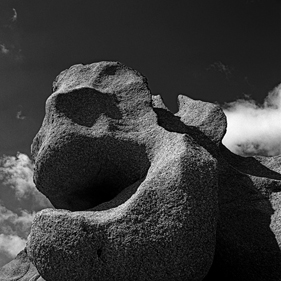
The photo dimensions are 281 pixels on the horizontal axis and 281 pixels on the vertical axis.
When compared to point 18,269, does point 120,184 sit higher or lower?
lower

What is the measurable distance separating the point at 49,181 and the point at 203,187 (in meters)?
2.58

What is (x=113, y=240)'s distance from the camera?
5207mm

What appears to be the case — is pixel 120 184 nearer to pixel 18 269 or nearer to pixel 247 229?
pixel 247 229

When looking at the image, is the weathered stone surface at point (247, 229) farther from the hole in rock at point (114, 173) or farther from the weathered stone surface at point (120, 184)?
the hole in rock at point (114, 173)

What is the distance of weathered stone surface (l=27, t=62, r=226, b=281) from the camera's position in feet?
16.8

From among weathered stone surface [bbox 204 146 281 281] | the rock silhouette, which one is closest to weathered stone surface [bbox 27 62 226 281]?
the rock silhouette

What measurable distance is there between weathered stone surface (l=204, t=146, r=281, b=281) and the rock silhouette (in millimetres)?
16

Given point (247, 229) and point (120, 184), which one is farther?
point (120, 184)

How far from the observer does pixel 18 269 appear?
962cm

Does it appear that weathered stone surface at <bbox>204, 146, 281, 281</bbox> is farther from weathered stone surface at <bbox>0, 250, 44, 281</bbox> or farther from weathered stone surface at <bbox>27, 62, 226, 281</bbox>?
weathered stone surface at <bbox>0, 250, 44, 281</bbox>

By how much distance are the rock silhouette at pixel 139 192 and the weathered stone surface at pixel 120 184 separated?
1 centimetres

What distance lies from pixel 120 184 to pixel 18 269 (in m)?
4.58

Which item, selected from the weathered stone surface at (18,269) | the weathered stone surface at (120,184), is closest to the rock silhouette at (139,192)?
the weathered stone surface at (120,184)

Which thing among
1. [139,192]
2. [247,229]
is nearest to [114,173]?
[139,192]
